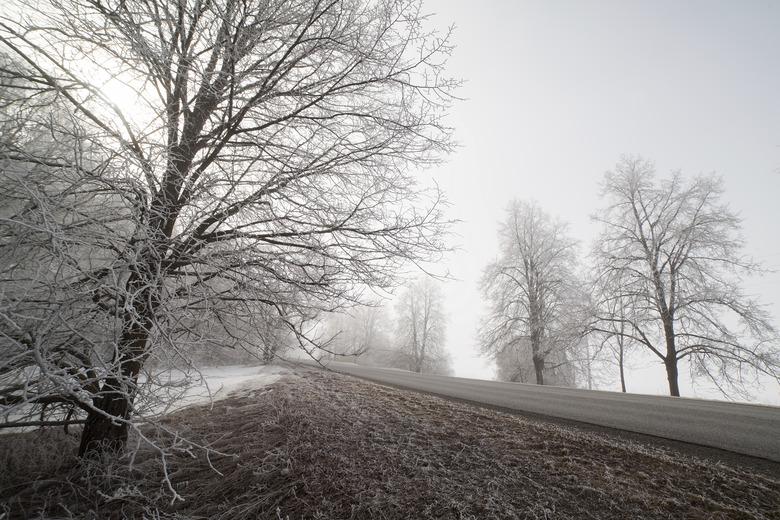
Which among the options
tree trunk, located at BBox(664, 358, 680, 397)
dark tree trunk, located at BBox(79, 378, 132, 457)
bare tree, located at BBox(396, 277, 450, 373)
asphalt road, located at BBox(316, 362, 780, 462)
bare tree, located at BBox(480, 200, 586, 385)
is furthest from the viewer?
→ bare tree, located at BBox(396, 277, 450, 373)

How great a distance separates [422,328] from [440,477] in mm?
27063

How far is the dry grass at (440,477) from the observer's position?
2.03 m

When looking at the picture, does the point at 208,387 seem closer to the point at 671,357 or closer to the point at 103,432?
the point at 103,432

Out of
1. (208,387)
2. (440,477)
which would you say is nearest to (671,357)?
(440,477)

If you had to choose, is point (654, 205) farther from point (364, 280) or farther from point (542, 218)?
point (364, 280)

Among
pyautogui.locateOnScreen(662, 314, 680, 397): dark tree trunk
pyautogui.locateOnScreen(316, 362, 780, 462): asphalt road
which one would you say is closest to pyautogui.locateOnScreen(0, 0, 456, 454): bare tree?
pyautogui.locateOnScreen(316, 362, 780, 462): asphalt road

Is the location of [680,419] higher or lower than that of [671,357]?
lower

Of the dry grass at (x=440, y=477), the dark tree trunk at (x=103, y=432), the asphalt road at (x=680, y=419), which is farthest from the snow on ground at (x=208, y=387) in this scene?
the asphalt road at (x=680, y=419)

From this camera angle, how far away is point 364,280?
3.42m

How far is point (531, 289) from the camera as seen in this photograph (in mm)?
15195

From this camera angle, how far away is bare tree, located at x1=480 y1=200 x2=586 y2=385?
45.8ft

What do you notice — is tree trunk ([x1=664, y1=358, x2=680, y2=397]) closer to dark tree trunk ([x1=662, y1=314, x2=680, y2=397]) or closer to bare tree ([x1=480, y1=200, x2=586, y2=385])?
dark tree trunk ([x1=662, y1=314, x2=680, y2=397])

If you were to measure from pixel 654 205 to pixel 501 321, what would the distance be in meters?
7.47

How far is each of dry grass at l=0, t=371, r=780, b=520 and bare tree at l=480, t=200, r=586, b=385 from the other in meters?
11.0
